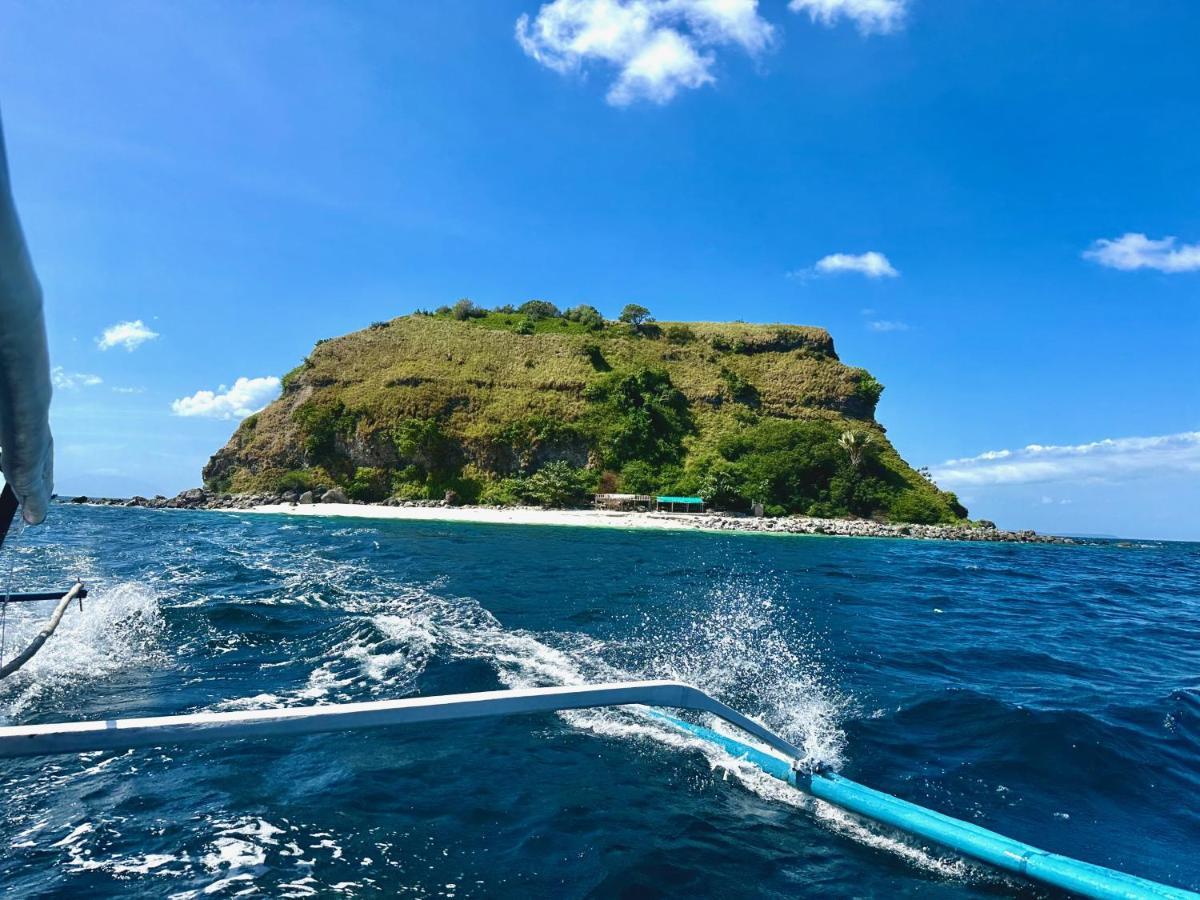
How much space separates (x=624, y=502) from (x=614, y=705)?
166 ft

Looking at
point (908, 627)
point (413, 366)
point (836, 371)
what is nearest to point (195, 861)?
point (908, 627)

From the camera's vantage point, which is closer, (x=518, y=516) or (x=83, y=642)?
(x=83, y=642)

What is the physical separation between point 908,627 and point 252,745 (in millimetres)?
12084

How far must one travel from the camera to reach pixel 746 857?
14.7 ft

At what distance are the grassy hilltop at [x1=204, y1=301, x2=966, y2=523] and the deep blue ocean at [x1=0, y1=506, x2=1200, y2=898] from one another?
43.0m

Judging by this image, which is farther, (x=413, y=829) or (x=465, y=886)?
(x=413, y=829)

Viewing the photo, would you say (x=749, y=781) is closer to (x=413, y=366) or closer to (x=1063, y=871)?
(x=1063, y=871)

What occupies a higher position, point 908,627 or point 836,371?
point 836,371

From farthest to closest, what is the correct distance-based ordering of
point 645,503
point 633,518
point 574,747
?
point 645,503, point 633,518, point 574,747

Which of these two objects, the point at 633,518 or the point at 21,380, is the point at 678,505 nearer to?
the point at 633,518

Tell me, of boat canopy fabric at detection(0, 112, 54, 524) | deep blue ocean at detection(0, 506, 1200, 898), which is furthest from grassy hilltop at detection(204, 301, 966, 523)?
boat canopy fabric at detection(0, 112, 54, 524)

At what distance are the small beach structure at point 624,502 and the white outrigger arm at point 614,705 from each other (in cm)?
4806

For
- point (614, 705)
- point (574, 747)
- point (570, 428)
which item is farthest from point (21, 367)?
point (570, 428)

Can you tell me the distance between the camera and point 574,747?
20.8ft
